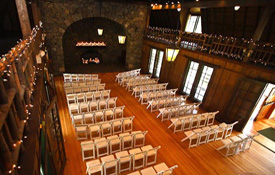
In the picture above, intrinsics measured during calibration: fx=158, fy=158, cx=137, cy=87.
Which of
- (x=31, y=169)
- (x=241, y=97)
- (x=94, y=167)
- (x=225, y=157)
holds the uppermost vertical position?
(x=31, y=169)

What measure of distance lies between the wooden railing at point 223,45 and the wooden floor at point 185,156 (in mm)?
3727

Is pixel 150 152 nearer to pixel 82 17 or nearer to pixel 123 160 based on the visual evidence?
pixel 123 160

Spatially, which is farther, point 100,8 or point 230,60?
point 100,8

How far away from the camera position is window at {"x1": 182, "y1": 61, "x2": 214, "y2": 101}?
8625 mm

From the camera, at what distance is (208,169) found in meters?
5.16

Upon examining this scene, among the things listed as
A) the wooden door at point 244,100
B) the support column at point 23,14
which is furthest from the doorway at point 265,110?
the support column at point 23,14

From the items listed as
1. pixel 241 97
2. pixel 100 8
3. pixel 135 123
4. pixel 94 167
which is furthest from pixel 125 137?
pixel 100 8

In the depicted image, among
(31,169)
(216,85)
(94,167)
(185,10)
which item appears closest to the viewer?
(31,169)

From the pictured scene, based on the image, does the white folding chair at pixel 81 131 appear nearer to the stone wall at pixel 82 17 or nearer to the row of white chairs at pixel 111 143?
the row of white chairs at pixel 111 143

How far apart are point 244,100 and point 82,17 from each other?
430 inches

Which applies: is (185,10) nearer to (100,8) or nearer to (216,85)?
(216,85)

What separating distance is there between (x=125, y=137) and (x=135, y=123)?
71.8 inches

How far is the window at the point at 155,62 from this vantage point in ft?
39.1

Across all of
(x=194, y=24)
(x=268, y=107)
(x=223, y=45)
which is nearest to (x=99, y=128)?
(x=223, y=45)
